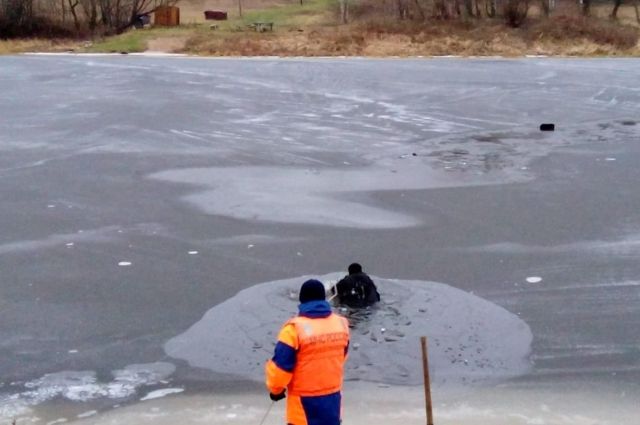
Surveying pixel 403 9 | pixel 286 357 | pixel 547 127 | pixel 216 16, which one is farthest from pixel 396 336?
pixel 216 16

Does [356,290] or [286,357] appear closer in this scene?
[286,357]

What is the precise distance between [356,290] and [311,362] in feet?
13.1

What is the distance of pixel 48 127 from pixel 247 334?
13.5m

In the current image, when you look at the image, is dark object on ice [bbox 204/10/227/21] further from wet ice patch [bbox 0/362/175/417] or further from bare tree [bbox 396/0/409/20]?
wet ice patch [bbox 0/362/175/417]

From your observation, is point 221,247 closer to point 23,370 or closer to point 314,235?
point 314,235

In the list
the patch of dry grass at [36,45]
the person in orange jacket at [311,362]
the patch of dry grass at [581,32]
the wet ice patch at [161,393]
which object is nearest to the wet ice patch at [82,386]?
the wet ice patch at [161,393]

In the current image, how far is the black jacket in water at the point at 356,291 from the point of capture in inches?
375

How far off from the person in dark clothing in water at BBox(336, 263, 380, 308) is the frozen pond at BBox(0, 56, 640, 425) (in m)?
0.18

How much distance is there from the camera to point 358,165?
17.1 m

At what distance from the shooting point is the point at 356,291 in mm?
9562

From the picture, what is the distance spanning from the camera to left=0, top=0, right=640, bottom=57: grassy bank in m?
47.7

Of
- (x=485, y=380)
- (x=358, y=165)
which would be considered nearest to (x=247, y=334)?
(x=485, y=380)

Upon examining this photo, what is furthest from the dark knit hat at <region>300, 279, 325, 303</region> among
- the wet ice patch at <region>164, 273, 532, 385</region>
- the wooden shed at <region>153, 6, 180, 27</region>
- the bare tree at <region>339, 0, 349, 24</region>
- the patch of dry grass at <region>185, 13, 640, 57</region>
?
the wooden shed at <region>153, 6, 180, 27</region>

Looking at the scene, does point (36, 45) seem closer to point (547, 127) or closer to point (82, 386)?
point (547, 127)
